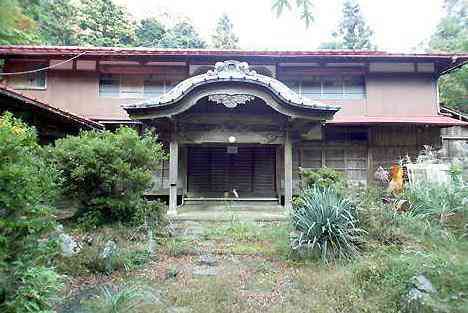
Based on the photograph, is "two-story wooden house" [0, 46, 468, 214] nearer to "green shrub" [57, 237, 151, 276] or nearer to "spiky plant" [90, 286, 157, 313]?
"green shrub" [57, 237, 151, 276]

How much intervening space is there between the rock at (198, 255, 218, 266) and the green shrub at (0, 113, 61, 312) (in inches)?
114

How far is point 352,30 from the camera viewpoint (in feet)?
114

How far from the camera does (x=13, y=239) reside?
3.61 metres

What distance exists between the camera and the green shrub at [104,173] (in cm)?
699

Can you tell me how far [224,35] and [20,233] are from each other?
34047 millimetres

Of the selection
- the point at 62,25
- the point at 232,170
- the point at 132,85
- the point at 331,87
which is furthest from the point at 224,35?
the point at 232,170

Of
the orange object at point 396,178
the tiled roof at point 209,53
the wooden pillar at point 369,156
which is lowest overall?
the orange object at point 396,178

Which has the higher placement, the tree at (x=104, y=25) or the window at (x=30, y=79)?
the tree at (x=104, y=25)

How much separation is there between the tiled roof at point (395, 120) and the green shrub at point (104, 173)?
731cm

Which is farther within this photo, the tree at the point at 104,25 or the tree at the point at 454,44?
the tree at the point at 104,25

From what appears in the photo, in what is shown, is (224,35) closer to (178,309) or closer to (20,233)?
(178,309)

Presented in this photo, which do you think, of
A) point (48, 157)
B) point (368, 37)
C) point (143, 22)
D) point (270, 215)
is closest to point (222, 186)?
point (270, 215)

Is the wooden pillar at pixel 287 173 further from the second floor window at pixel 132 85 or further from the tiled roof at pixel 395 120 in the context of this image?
the second floor window at pixel 132 85

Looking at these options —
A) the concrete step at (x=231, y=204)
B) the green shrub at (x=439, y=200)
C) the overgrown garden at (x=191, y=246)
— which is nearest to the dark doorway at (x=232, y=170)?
the concrete step at (x=231, y=204)
